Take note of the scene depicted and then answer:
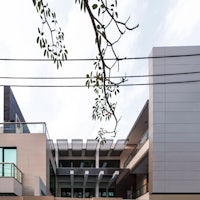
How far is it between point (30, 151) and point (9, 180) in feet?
14.4

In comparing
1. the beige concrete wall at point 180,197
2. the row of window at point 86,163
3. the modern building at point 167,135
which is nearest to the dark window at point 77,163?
the row of window at point 86,163

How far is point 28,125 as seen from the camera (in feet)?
63.7

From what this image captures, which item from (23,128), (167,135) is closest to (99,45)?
(167,135)

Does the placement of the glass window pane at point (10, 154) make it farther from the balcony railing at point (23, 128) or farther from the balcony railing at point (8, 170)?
the balcony railing at point (8, 170)

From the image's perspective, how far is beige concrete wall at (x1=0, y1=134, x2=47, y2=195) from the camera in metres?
18.9

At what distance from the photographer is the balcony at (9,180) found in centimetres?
1464

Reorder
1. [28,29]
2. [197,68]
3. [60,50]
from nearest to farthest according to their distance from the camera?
[60,50] → [28,29] → [197,68]

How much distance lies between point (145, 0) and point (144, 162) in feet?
69.6

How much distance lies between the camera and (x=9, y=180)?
1472cm

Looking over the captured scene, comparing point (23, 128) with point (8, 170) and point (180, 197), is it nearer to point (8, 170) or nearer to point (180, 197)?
point (8, 170)

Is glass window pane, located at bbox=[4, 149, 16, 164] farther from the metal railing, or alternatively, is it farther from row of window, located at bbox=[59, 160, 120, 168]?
row of window, located at bbox=[59, 160, 120, 168]

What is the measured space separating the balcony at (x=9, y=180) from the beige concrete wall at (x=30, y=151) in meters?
2.61

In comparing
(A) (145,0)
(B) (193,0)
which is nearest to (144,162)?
(B) (193,0)

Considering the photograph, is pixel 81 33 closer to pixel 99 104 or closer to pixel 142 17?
pixel 142 17
